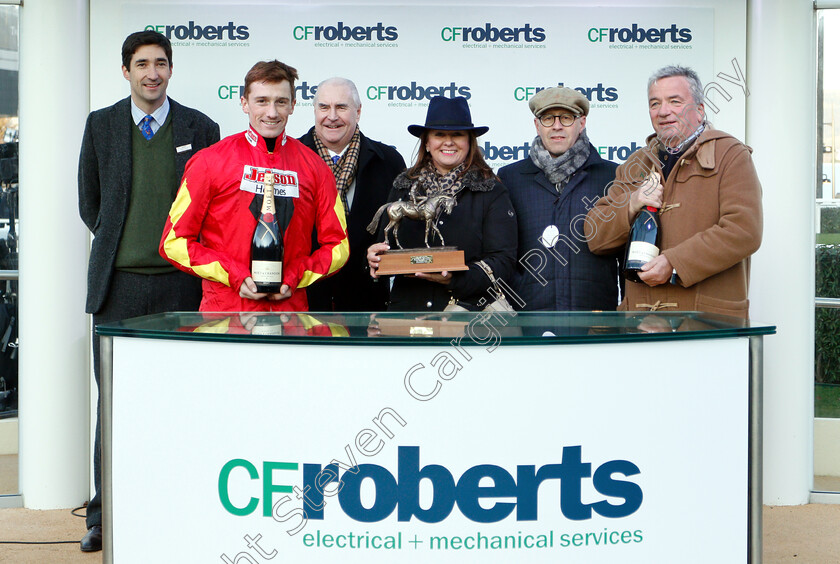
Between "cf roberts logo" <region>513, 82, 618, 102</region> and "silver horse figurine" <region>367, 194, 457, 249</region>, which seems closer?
"silver horse figurine" <region>367, 194, 457, 249</region>

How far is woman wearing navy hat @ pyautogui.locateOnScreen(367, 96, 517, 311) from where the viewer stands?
13.1 ft

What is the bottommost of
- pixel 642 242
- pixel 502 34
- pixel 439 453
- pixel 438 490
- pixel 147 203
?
pixel 438 490

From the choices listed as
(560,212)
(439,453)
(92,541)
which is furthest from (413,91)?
(439,453)

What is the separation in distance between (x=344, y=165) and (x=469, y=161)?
0.77 meters

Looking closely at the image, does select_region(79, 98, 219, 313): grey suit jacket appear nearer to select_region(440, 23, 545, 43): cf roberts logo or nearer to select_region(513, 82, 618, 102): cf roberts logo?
select_region(440, 23, 545, 43): cf roberts logo

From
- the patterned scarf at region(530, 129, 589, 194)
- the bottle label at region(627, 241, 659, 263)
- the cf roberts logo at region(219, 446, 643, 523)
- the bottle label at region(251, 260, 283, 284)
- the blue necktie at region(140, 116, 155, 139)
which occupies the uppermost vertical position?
the blue necktie at region(140, 116, 155, 139)

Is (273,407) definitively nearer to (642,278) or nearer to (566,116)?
(642,278)

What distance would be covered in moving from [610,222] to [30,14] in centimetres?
339

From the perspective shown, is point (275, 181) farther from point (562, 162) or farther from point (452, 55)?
point (452, 55)

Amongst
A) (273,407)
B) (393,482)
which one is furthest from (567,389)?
(273,407)

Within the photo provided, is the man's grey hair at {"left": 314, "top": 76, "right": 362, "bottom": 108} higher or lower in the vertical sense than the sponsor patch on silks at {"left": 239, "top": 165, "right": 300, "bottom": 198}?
higher

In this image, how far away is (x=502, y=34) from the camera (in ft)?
16.4

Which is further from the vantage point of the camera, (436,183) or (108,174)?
Result: (108,174)

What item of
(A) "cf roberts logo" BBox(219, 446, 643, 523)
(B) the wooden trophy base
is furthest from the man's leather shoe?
(A) "cf roberts logo" BBox(219, 446, 643, 523)
